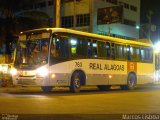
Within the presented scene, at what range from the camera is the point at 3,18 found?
50.8m

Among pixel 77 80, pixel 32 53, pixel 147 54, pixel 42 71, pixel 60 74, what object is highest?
pixel 147 54

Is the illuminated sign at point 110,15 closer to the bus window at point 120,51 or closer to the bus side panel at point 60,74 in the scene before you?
the bus window at point 120,51

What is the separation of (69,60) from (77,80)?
A: 4.32 ft

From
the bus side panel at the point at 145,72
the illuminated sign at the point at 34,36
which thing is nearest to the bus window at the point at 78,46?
the illuminated sign at the point at 34,36

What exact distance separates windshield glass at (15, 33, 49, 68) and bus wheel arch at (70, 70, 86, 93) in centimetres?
235

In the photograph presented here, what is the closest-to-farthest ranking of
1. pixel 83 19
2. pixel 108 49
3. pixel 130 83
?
pixel 108 49 → pixel 130 83 → pixel 83 19

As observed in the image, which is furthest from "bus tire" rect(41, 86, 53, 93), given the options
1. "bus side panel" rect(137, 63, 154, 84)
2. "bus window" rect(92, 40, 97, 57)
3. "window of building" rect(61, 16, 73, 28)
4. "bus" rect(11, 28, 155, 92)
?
"window of building" rect(61, 16, 73, 28)

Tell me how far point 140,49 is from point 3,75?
31.9 feet

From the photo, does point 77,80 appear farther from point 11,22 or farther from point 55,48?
point 11,22

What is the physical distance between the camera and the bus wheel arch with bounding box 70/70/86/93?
24502 mm

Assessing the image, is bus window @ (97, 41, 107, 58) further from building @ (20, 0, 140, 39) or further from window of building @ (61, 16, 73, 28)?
window of building @ (61, 16, 73, 28)

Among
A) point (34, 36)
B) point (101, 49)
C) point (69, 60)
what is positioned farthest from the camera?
point (101, 49)

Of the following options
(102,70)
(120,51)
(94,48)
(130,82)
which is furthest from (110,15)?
(94,48)

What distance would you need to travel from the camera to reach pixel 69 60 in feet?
79.5
